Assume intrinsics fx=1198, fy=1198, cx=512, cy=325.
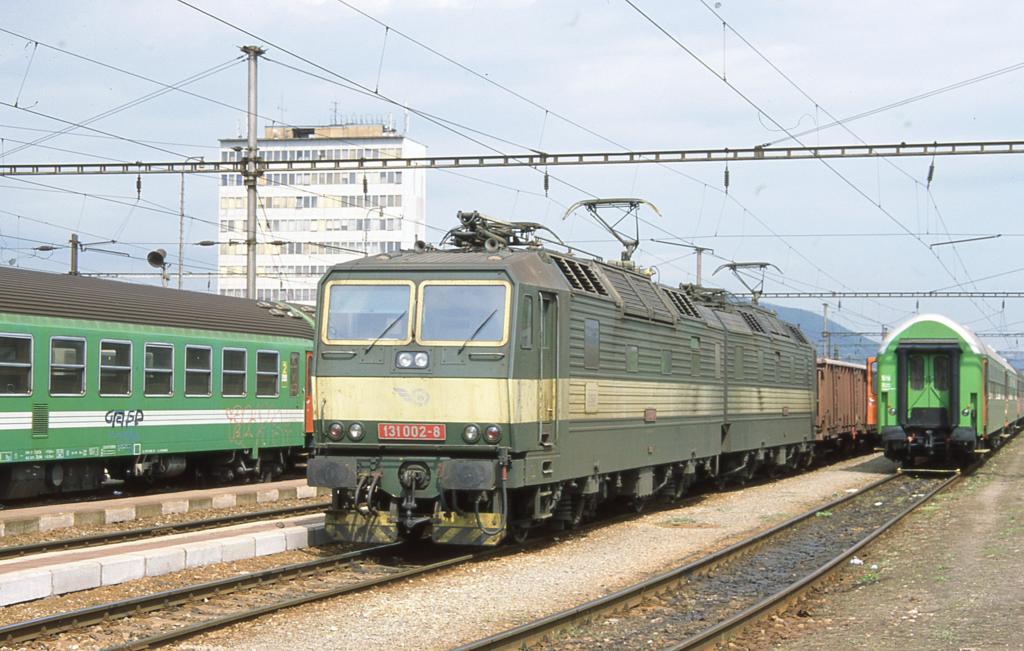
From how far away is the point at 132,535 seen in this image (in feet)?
50.5

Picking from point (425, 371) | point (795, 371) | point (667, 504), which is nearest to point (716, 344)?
point (667, 504)

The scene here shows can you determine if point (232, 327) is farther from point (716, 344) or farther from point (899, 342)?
point (899, 342)

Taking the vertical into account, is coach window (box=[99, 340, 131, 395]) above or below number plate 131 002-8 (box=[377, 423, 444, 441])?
above

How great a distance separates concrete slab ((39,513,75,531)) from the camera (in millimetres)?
15727

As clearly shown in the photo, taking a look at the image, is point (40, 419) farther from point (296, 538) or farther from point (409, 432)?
point (409, 432)

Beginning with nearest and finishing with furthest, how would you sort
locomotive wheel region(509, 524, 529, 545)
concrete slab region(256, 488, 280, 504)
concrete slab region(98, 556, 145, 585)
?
1. concrete slab region(98, 556, 145, 585)
2. locomotive wheel region(509, 524, 529, 545)
3. concrete slab region(256, 488, 280, 504)

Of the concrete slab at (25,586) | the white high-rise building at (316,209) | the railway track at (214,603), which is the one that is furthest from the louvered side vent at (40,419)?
the white high-rise building at (316,209)

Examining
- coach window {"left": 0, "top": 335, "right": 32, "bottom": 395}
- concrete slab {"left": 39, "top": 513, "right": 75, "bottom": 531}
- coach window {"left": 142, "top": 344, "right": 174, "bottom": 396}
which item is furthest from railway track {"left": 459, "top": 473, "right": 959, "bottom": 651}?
coach window {"left": 142, "top": 344, "right": 174, "bottom": 396}

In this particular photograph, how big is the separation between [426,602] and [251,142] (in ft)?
60.7

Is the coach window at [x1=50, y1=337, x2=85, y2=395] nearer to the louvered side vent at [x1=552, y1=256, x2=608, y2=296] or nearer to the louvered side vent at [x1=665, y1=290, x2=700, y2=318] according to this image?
the louvered side vent at [x1=552, y1=256, x2=608, y2=296]

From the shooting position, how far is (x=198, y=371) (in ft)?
70.4

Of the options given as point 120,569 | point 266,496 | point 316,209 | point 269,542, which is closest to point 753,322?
point 266,496

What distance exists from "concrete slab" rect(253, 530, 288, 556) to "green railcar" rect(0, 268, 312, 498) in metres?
5.67

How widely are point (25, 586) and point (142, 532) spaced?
499cm
